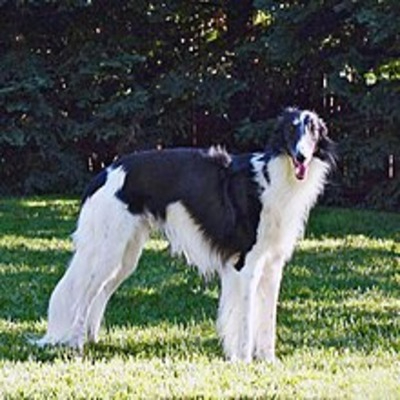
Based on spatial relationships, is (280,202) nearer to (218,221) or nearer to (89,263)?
(218,221)

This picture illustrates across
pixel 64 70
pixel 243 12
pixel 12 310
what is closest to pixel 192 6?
pixel 243 12

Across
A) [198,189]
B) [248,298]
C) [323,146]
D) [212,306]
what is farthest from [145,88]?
[248,298]

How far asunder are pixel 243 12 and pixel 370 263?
785 centimetres

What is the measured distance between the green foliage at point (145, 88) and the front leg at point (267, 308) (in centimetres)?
770

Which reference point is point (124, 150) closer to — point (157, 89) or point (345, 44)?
point (157, 89)

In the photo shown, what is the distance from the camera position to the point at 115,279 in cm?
640

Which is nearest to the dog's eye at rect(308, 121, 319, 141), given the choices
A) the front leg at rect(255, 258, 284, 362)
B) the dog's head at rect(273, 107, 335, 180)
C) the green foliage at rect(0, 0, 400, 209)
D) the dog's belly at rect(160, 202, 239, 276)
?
the dog's head at rect(273, 107, 335, 180)

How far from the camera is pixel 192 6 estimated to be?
16078mm

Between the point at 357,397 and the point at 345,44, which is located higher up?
the point at 345,44

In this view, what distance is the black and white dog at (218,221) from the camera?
19.1ft

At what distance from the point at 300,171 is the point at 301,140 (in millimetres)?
191

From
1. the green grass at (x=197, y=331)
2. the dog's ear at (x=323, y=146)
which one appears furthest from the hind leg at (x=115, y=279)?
the dog's ear at (x=323, y=146)

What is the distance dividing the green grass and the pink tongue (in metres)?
1.06

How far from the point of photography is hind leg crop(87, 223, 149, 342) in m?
6.21
